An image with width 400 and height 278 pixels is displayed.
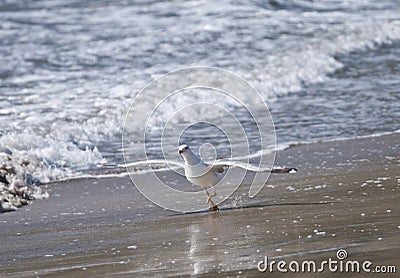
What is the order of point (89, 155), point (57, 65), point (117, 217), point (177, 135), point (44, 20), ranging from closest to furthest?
point (117, 217)
point (89, 155)
point (177, 135)
point (57, 65)
point (44, 20)

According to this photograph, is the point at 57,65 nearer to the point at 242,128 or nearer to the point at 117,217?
the point at 242,128

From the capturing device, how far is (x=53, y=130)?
8172 mm

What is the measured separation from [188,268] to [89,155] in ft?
12.1

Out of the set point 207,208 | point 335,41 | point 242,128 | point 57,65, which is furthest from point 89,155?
point 335,41

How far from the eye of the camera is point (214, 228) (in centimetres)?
461

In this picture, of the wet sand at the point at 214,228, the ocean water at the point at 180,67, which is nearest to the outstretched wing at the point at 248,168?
the wet sand at the point at 214,228

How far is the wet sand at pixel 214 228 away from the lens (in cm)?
381

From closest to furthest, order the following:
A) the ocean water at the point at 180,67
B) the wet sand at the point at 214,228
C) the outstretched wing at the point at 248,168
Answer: the wet sand at the point at 214,228
the outstretched wing at the point at 248,168
the ocean water at the point at 180,67

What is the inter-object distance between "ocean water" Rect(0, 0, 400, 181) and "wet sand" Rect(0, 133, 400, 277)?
3.77 ft

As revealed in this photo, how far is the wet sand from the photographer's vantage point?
3809 millimetres

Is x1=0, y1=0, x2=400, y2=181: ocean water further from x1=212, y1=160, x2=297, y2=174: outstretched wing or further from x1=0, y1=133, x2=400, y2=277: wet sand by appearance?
x1=212, y1=160, x2=297, y2=174: outstretched wing

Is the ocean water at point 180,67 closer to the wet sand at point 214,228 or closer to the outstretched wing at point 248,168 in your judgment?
the wet sand at point 214,228

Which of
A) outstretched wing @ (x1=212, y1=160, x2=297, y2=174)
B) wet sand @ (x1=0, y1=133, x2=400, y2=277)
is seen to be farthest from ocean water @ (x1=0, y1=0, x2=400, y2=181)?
outstretched wing @ (x1=212, y1=160, x2=297, y2=174)

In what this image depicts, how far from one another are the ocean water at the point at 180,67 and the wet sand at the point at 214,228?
45.3 inches
